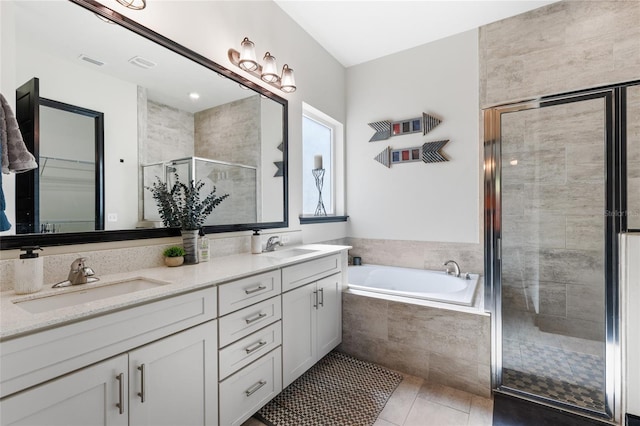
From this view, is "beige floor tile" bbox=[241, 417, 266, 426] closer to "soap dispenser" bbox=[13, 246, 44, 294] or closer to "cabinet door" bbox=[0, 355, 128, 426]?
"cabinet door" bbox=[0, 355, 128, 426]

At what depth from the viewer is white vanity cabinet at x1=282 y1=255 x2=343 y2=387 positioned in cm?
172

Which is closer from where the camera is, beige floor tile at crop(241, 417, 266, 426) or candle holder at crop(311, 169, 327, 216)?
beige floor tile at crop(241, 417, 266, 426)

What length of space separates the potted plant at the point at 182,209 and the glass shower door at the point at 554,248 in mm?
2094

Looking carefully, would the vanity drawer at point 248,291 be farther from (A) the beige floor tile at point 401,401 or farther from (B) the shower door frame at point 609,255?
(B) the shower door frame at point 609,255

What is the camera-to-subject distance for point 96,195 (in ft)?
4.39

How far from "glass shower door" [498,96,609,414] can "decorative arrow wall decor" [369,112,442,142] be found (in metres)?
0.86

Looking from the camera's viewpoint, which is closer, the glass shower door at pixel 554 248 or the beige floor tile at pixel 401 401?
the beige floor tile at pixel 401 401

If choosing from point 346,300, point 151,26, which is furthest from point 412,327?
point 151,26

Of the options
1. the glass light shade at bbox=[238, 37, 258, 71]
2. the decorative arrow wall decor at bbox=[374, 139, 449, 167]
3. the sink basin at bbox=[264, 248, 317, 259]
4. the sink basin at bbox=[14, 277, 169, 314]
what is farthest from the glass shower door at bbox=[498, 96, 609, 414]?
the sink basin at bbox=[14, 277, 169, 314]

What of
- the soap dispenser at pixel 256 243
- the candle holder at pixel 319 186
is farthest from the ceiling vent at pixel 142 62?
the candle holder at pixel 319 186

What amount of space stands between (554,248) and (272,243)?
2198mm

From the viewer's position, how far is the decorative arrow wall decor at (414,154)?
A: 285 centimetres

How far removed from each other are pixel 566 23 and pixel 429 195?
1737 millimetres

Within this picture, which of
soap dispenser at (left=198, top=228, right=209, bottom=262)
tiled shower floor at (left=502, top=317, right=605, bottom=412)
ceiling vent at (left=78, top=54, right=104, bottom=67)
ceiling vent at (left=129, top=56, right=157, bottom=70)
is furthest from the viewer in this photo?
tiled shower floor at (left=502, top=317, right=605, bottom=412)
